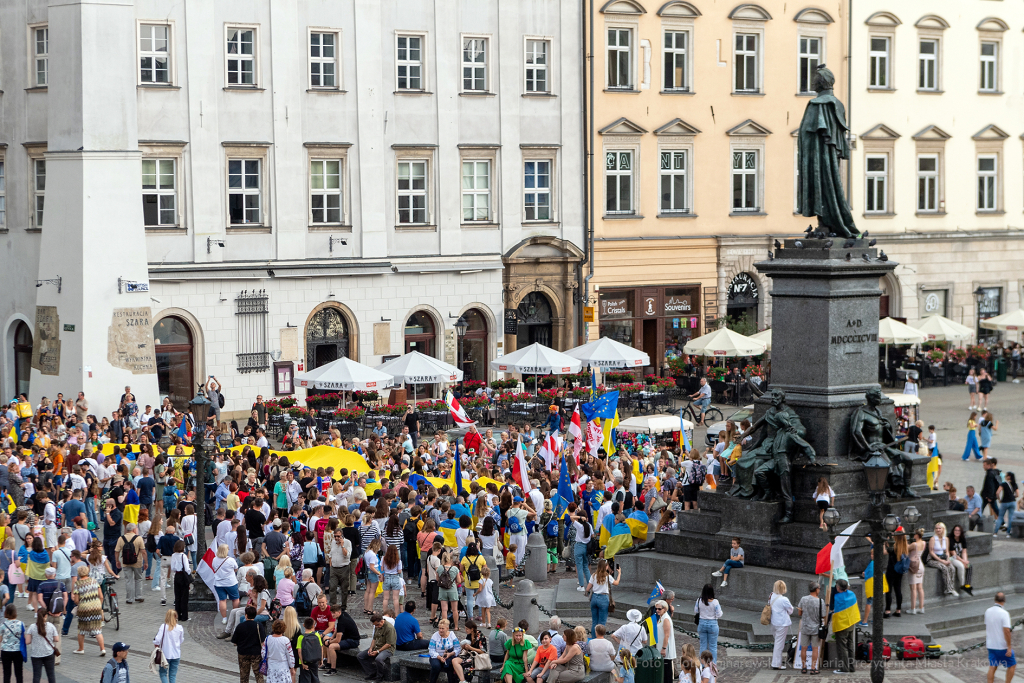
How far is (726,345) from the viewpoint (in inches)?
1813

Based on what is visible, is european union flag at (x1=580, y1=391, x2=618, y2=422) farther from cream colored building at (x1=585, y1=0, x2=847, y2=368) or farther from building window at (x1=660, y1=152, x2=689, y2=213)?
building window at (x1=660, y1=152, x2=689, y2=213)

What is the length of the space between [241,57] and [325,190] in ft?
14.1

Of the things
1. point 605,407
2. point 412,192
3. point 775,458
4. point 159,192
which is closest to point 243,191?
point 159,192

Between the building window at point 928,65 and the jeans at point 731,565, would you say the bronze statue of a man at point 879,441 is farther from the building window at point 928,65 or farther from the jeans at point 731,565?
the building window at point 928,65

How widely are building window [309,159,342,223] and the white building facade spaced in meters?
0.06

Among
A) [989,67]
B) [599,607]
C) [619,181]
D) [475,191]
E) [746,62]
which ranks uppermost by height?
[989,67]

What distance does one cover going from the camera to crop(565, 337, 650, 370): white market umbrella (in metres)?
42.7

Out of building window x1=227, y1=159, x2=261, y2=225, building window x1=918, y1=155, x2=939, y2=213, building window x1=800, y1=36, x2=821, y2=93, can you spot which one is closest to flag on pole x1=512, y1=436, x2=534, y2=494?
building window x1=227, y1=159, x2=261, y2=225

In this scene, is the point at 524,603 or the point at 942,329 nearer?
the point at 524,603

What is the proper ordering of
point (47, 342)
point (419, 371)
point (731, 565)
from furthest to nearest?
point (47, 342) → point (419, 371) → point (731, 565)

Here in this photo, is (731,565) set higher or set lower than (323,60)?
lower

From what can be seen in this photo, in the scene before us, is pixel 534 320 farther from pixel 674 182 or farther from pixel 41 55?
pixel 41 55

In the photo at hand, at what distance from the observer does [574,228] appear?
49969 mm

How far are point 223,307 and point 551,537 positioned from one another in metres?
19.0
